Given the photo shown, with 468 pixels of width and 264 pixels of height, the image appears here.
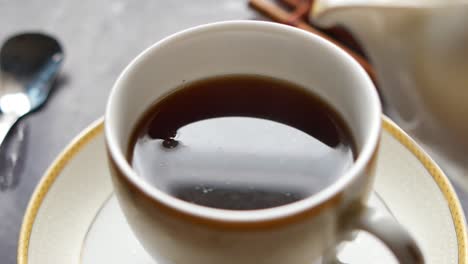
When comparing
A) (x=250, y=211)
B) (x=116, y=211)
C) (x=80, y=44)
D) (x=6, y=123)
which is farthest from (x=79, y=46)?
(x=250, y=211)

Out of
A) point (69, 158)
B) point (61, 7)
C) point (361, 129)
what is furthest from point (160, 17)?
point (361, 129)

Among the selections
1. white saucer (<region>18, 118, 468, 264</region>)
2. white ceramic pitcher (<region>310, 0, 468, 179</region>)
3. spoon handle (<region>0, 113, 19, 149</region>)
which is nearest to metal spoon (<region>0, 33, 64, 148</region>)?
spoon handle (<region>0, 113, 19, 149</region>)

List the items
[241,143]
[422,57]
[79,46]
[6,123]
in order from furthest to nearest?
[79,46], [6,123], [241,143], [422,57]

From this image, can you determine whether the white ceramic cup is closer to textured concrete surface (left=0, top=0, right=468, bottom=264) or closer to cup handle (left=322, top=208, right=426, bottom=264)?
cup handle (left=322, top=208, right=426, bottom=264)

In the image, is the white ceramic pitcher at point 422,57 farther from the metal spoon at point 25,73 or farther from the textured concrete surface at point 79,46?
the metal spoon at point 25,73

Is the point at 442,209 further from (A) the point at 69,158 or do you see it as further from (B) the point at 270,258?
(A) the point at 69,158

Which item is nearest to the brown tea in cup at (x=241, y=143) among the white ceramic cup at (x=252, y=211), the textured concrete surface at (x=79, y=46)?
the white ceramic cup at (x=252, y=211)

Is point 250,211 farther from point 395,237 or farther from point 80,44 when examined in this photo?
point 80,44
